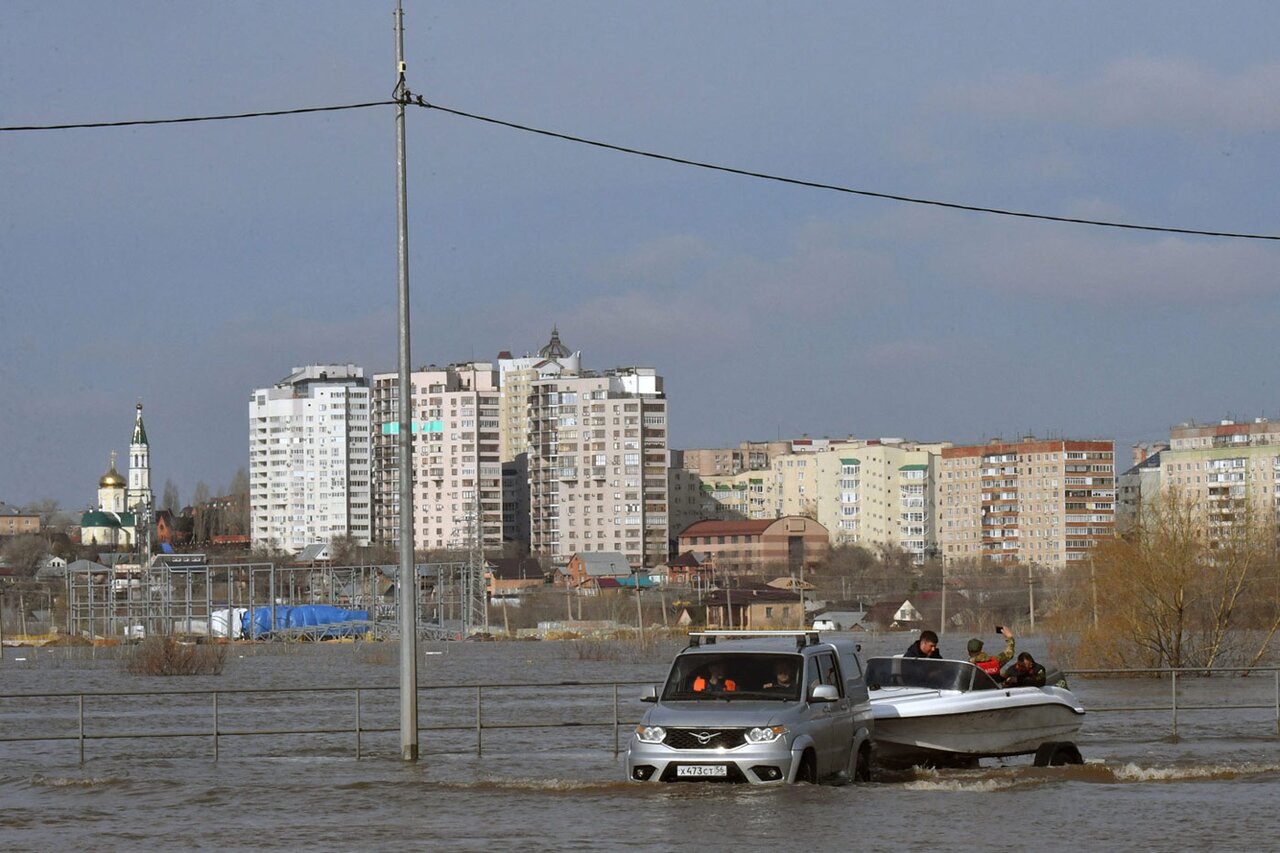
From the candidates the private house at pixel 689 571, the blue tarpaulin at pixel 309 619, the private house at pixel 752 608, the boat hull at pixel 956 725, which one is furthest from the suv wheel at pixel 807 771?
the private house at pixel 689 571

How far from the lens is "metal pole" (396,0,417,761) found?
22203 mm

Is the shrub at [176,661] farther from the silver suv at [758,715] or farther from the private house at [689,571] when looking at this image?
the private house at [689,571]

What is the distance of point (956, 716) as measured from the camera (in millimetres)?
21109

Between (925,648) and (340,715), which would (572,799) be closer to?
(925,648)

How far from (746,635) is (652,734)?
2.44m

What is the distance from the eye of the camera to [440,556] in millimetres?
193125

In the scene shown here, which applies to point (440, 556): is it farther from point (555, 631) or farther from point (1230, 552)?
point (1230, 552)

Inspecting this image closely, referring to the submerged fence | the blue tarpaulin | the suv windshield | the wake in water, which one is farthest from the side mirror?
the blue tarpaulin

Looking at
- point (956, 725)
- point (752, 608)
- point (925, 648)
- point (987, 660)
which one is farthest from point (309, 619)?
point (956, 725)

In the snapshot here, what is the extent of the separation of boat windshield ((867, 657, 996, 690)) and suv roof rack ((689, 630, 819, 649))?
257cm

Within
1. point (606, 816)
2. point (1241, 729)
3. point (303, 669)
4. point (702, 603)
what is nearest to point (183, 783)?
point (606, 816)

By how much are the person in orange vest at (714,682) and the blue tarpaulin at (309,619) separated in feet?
326

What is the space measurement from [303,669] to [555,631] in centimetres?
5528

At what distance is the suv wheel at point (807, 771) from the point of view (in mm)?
17688
